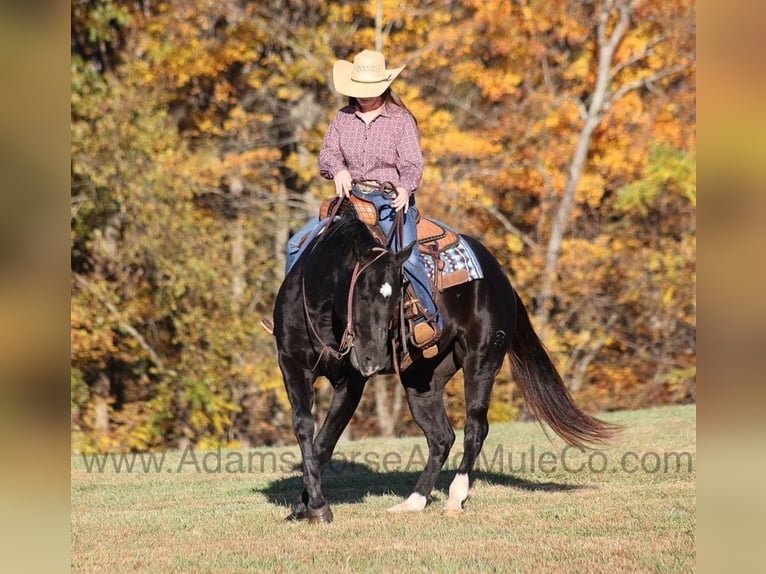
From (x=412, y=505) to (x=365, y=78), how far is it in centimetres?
291

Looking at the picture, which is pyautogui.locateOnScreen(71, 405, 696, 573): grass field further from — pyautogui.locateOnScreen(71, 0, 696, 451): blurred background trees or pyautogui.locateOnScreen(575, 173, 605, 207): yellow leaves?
pyautogui.locateOnScreen(575, 173, 605, 207): yellow leaves

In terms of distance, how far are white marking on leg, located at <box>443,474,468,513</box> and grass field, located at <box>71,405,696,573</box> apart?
12 centimetres

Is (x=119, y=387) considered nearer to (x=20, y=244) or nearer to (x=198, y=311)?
(x=198, y=311)

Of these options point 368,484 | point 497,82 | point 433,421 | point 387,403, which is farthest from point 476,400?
point 497,82

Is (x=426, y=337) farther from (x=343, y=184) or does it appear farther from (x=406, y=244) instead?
(x=343, y=184)

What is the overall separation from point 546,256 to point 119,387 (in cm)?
842

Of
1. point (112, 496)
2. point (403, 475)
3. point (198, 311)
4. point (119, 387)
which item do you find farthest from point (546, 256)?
point (112, 496)

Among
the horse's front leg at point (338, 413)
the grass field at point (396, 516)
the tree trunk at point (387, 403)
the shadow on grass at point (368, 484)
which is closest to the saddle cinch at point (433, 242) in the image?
the horse's front leg at point (338, 413)

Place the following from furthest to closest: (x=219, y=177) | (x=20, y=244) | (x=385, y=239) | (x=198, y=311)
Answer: (x=219, y=177), (x=198, y=311), (x=385, y=239), (x=20, y=244)

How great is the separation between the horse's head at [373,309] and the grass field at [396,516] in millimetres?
1058

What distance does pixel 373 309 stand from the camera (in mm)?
6086

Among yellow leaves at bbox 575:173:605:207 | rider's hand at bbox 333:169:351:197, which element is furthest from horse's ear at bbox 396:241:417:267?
yellow leaves at bbox 575:173:605:207

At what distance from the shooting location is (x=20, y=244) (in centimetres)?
268

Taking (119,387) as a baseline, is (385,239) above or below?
above
